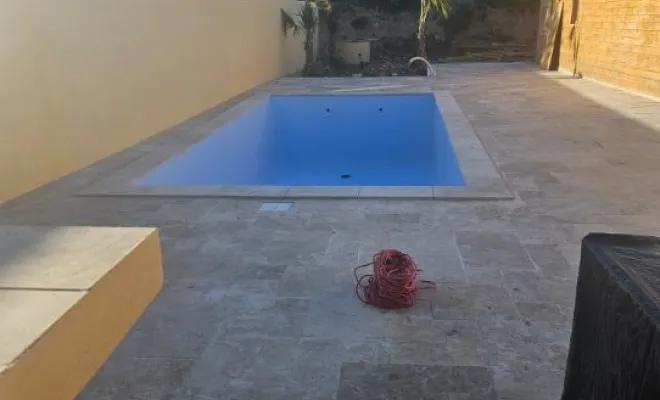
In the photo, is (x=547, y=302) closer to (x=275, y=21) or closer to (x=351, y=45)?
(x=275, y=21)

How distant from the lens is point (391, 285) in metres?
2.48

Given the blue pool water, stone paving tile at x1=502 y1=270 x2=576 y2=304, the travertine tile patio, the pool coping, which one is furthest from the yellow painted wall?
stone paving tile at x1=502 y1=270 x2=576 y2=304

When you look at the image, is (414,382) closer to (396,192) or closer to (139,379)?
(139,379)

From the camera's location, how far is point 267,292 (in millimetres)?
2623

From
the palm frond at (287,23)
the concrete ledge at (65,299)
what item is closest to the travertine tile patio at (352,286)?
the concrete ledge at (65,299)

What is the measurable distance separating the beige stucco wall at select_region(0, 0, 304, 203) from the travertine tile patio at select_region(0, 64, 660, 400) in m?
0.32

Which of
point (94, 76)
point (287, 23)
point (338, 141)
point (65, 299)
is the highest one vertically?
point (287, 23)

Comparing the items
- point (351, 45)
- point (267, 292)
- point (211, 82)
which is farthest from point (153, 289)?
point (351, 45)

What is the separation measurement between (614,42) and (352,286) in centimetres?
907

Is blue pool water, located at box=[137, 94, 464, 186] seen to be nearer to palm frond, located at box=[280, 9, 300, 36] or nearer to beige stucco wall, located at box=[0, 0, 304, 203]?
beige stucco wall, located at box=[0, 0, 304, 203]

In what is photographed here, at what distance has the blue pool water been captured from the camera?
305 inches

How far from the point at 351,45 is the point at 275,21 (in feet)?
10.8

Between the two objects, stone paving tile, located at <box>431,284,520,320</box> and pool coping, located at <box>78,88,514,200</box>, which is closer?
stone paving tile, located at <box>431,284,520,320</box>

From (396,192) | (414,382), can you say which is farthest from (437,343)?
(396,192)
